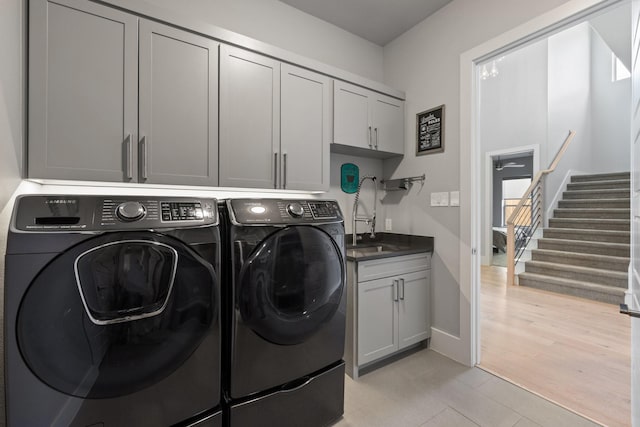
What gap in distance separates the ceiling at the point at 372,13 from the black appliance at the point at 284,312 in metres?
1.78

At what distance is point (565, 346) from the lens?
8.06 ft

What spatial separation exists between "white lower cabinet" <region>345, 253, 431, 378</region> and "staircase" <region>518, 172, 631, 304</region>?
284cm

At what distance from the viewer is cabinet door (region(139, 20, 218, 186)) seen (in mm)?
1509

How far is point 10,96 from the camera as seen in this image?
1094 mm

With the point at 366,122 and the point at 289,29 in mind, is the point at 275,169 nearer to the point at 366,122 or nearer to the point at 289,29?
the point at 366,122

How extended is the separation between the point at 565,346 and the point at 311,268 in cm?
251

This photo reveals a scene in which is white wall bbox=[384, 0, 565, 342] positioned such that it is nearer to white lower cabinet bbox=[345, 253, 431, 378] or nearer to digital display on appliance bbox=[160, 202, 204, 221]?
white lower cabinet bbox=[345, 253, 431, 378]

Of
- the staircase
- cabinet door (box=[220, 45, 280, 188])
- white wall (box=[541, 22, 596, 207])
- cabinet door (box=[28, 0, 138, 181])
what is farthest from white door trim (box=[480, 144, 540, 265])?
cabinet door (box=[28, 0, 138, 181])

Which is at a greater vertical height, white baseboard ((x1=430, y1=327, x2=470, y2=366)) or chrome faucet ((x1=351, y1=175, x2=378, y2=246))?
chrome faucet ((x1=351, y1=175, x2=378, y2=246))

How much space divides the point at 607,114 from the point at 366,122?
644cm

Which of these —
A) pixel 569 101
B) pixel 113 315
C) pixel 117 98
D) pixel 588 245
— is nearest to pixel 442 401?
pixel 113 315

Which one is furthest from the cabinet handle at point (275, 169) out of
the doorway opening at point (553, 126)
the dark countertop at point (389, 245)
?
the doorway opening at point (553, 126)

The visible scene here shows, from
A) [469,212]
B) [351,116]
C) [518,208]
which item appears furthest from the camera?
[518,208]

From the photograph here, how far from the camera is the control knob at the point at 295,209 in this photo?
1412 millimetres
